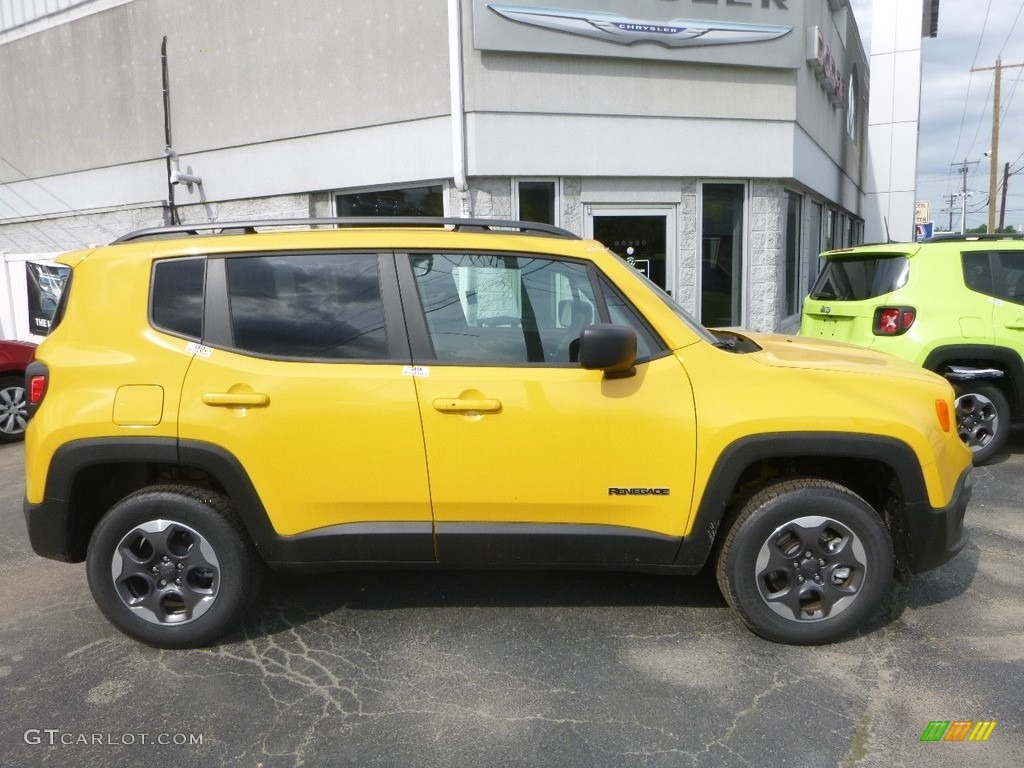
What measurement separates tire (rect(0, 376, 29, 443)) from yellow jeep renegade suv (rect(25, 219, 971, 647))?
539 cm

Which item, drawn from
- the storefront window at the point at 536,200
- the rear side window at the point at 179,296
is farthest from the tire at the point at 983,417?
the rear side window at the point at 179,296

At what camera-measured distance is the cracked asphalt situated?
109 inches

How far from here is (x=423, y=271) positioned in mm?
3436

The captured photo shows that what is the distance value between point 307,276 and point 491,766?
207 cm

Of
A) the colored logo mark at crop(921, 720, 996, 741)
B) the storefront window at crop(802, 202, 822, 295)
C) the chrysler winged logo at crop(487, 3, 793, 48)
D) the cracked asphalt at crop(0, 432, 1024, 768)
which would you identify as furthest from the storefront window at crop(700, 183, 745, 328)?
the colored logo mark at crop(921, 720, 996, 741)

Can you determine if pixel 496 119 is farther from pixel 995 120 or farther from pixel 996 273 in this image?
pixel 995 120

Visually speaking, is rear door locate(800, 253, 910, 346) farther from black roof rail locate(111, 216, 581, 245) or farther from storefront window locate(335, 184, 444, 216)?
storefront window locate(335, 184, 444, 216)

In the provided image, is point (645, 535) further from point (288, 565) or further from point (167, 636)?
point (167, 636)

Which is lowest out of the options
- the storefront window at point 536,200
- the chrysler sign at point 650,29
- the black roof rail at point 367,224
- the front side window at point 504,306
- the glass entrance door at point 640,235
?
the front side window at point 504,306

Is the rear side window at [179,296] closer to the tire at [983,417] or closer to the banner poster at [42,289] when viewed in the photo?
the tire at [983,417]

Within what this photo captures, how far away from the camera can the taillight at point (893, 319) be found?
630 centimetres

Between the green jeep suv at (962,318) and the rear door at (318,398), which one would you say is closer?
the rear door at (318,398)

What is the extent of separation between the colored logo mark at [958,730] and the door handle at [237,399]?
9.06ft

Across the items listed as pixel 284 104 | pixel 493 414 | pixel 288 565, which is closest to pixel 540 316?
pixel 493 414
